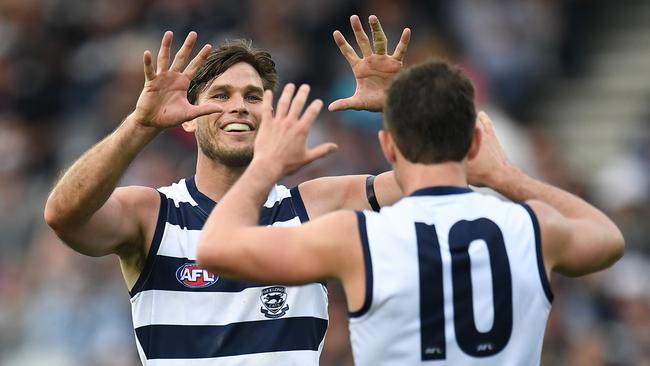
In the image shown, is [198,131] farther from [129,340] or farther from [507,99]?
[507,99]

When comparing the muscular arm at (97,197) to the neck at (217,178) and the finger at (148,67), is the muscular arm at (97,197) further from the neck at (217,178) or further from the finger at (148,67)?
the neck at (217,178)

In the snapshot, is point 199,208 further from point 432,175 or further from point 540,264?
point 540,264

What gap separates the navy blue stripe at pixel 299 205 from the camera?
618 centimetres

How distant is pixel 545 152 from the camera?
1292 cm

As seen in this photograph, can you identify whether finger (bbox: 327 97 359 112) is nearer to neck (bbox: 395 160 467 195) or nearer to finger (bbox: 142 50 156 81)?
finger (bbox: 142 50 156 81)

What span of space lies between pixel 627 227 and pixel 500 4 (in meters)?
3.49

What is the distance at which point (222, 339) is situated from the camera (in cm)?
582

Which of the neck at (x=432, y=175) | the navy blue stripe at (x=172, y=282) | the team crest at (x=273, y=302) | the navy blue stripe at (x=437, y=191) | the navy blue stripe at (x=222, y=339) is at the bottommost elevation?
the navy blue stripe at (x=222, y=339)

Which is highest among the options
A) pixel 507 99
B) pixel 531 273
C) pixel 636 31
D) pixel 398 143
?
pixel 636 31

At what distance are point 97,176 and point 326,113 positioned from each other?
8127 mm

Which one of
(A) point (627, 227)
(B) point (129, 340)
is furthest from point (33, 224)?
(A) point (627, 227)

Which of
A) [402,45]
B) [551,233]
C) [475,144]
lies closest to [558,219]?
[551,233]

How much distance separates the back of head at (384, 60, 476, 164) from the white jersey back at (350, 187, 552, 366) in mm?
155


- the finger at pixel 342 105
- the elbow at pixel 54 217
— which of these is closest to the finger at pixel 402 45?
the finger at pixel 342 105
